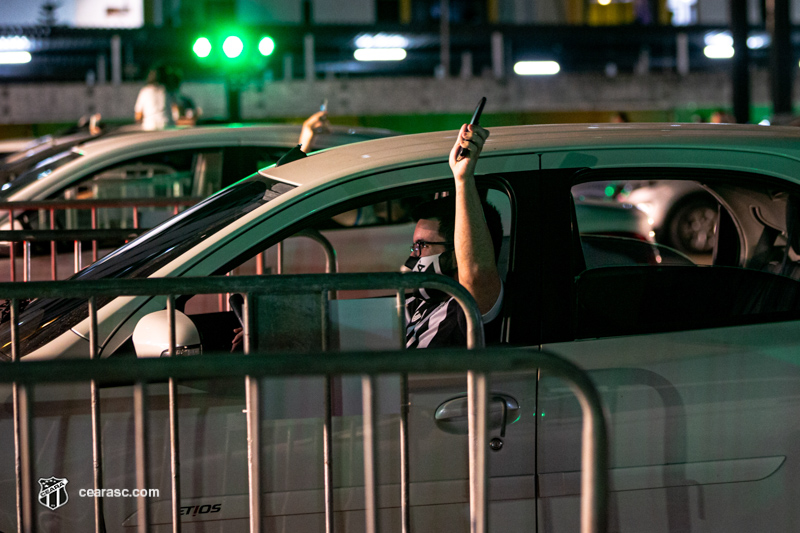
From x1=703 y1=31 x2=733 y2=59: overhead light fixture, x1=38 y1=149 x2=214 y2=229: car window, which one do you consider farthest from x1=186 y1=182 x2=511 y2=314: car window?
x1=703 y1=31 x2=733 y2=59: overhead light fixture

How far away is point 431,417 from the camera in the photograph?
7.80 feet

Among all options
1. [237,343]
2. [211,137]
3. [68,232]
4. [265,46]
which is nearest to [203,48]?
[265,46]

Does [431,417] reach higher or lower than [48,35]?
lower

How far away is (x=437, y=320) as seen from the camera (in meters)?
2.71

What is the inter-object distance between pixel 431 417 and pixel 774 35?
14.4 metres

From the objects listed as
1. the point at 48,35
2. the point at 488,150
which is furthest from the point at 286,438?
the point at 48,35

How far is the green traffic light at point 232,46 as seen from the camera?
29.8 ft

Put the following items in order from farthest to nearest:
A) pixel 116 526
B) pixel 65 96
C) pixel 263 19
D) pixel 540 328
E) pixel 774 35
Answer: pixel 263 19
pixel 65 96
pixel 774 35
pixel 540 328
pixel 116 526

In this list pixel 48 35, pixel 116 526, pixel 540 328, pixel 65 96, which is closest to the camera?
pixel 116 526

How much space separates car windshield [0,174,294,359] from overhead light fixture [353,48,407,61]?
24.9 metres

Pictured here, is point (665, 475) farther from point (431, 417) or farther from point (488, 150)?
point (488, 150)

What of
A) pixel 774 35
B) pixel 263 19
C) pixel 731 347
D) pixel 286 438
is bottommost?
pixel 286 438

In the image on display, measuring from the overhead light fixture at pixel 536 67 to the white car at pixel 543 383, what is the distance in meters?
21.9

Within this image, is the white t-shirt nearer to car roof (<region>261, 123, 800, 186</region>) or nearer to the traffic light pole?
the traffic light pole
